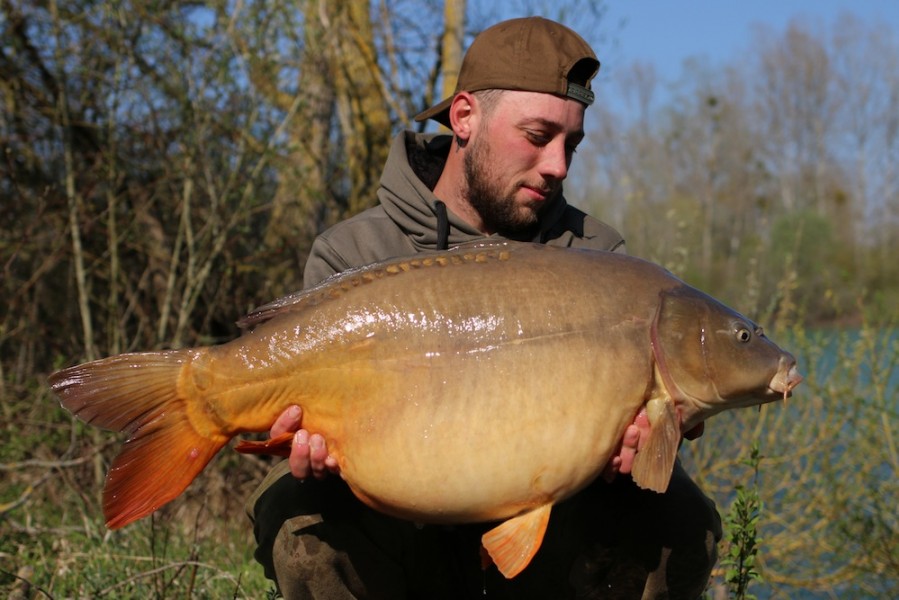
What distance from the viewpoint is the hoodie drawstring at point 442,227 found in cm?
232

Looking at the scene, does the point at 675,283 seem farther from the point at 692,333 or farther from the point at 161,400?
the point at 161,400

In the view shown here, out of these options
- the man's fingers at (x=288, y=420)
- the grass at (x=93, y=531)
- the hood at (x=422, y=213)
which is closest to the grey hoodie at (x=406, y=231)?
the hood at (x=422, y=213)

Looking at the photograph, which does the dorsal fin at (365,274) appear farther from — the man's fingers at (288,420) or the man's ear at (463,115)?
the man's ear at (463,115)

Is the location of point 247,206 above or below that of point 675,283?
below

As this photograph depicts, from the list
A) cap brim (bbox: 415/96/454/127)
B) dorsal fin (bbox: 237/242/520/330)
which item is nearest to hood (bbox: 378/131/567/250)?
cap brim (bbox: 415/96/454/127)

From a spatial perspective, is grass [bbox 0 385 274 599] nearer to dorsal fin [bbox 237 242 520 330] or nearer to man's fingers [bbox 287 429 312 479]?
man's fingers [bbox 287 429 312 479]

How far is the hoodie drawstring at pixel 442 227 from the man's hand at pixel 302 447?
69 cm

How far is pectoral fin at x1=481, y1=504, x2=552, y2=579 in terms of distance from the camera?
1.69m

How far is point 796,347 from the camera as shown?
4.66 m

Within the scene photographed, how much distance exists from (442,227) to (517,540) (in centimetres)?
86

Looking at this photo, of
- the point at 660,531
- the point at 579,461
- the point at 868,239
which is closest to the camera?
the point at 579,461

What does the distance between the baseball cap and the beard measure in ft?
0.53

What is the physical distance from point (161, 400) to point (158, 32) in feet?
10.4

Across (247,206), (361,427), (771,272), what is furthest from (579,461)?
(771,272)
